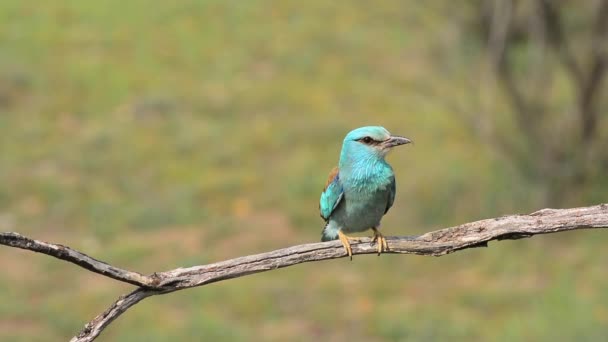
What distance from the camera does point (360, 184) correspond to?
15.9 ft

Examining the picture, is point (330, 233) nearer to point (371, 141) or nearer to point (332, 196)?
point (332, 196)

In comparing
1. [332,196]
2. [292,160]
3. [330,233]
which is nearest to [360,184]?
[332,196]

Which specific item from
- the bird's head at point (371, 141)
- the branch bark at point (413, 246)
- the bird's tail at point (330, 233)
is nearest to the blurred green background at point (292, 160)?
the bird's tail at point (330, 233)

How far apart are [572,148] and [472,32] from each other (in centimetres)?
223

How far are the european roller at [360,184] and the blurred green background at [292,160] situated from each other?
3.99 meters

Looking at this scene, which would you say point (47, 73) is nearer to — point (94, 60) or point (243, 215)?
point (94, 60)

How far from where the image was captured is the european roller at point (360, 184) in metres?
4.73

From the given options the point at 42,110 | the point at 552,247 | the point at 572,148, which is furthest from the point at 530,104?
the point at 42,110

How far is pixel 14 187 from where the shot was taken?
1162 cm

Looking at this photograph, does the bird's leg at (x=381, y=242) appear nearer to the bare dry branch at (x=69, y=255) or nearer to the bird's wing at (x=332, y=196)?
the bird's wing at (x=332, y=196)

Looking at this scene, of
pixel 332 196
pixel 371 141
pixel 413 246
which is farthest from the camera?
pixel 332 196

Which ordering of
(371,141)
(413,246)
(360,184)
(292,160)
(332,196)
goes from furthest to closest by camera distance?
(292,160) → (332,196) → (360,184) → (371,141) → (413,246)

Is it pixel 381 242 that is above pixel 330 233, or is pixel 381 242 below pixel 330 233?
below

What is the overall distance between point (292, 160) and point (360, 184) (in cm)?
770
